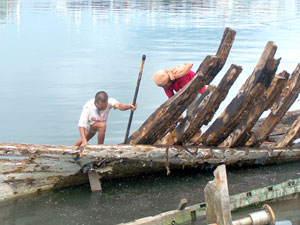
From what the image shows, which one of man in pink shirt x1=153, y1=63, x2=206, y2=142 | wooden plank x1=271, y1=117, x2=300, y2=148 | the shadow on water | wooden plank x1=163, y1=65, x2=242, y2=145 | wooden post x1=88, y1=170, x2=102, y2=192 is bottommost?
the shadow on water

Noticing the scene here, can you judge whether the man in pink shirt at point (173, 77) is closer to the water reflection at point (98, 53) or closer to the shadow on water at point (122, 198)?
the shadow on water at point (122, 198)

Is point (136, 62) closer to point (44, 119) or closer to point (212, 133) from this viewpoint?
point (44, 119)


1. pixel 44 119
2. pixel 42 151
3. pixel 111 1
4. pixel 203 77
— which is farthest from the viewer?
pixel 111 1

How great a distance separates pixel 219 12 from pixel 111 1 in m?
13.8

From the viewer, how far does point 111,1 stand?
51.2 m

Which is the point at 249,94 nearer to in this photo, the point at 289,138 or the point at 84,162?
the point at 289,138

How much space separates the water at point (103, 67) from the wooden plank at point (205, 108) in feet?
2.58

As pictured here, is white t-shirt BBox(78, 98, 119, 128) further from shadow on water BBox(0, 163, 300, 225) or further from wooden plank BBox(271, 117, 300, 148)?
wooden plank BBox(271, 117, 300, 148)

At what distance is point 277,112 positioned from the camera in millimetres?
8000

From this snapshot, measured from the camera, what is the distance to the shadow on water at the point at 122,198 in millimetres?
6539

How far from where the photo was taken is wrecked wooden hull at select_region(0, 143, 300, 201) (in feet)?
21.0

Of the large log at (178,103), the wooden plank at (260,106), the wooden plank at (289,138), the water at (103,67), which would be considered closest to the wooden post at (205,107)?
the large log at (178,103)

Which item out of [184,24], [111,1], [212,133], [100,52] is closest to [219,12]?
[184,24]

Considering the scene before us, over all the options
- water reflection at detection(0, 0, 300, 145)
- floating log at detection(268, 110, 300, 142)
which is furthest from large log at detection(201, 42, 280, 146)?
water reflection at detection(0, 0, 300, 145)
